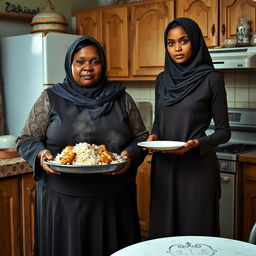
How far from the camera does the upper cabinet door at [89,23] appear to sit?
396 cm

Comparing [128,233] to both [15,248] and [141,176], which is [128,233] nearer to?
[15,248]

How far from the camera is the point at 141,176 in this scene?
11.7ft

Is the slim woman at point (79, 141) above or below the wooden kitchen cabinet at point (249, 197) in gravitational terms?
above

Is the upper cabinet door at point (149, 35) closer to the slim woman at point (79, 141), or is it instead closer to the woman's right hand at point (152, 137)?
the woman's right hand at point (152, 137)

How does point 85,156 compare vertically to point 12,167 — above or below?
above

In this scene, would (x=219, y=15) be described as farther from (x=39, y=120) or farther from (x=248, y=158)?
(x=39, y=120)

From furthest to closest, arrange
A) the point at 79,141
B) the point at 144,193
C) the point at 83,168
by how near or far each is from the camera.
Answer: the point at 144,193
the point at 79,141
the point at 83,168

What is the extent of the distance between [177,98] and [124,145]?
42 cm

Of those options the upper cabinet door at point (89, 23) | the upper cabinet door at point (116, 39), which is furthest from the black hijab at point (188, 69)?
the upper cabinet door at point (89, 23)

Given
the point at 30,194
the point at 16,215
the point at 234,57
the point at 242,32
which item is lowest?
the point at 16,215

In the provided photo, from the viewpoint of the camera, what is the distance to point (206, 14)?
130 inches

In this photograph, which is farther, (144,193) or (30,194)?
(144,193)

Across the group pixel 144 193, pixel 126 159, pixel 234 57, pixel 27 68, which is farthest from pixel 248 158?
pixel 27 68

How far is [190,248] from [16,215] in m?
1.60
